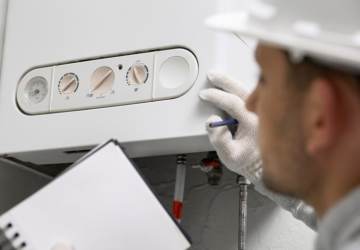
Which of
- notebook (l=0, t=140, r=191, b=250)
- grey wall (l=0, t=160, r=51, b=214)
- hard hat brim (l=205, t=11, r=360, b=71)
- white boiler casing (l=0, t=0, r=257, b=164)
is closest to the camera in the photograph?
hard hat brim (l=205, t=11, r=360, b=71)

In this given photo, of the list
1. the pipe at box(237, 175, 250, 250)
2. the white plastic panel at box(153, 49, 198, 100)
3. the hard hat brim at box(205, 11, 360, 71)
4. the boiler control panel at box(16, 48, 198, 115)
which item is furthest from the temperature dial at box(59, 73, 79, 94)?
the hard hat brim at box(205, 11, 360, 71)

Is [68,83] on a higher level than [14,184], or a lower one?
higher

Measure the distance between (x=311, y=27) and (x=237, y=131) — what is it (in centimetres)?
33

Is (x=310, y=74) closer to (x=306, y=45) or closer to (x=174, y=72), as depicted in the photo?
(x=306, y=45)

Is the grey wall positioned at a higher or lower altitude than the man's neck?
lower

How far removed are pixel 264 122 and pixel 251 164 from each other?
0.25 m

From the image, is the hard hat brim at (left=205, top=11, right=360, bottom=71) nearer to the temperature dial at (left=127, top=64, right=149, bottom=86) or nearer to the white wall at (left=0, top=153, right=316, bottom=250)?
the temperature dial at (left=127, top=64, right=149, bottom=86)

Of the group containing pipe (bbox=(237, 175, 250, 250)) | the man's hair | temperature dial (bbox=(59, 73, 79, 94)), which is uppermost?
the man's hair

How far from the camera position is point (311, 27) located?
0.45 meters

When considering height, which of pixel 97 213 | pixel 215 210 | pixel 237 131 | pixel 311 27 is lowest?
pixel 215 210

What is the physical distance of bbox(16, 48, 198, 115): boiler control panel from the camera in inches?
31.1

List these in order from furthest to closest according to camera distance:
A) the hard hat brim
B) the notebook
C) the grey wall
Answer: the grey wall, the notebook, the hard hat brim

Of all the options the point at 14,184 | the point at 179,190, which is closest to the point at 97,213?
the point at 179,190

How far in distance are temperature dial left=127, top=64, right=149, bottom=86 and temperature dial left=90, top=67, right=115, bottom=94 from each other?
0.10ft
